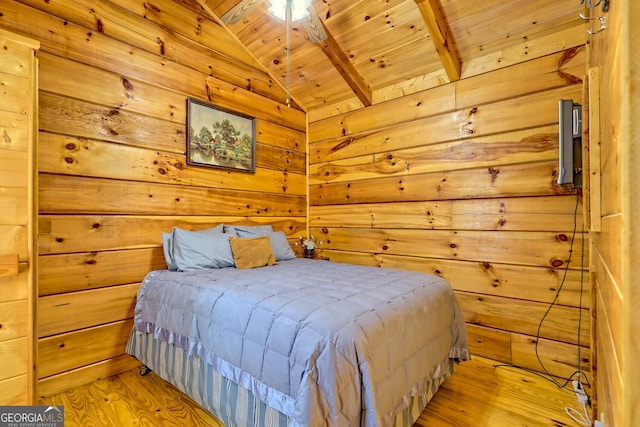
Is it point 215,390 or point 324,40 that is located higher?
point 324,40

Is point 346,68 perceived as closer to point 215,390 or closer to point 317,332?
point 317,332

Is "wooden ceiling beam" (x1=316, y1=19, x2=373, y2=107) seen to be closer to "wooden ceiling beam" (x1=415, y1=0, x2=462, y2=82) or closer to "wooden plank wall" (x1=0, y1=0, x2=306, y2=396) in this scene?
"wooden ceiling beam" (x1=415, y1=0, x2=462, y2=82)

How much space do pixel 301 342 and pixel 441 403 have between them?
117cm

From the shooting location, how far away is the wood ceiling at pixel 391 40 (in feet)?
7.04

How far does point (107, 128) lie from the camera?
2172 millimetres

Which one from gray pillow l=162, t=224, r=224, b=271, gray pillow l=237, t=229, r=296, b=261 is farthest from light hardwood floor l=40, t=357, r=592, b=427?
gray pillow l=237, t=229, r=296, b=261

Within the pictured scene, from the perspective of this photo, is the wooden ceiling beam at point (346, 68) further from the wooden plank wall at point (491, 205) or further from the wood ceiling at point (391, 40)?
the wooden plank wall at point (491, 205)

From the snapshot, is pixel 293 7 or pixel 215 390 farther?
pixel 293 7

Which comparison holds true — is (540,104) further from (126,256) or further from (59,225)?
(59,225)

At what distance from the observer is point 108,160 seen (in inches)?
85.7

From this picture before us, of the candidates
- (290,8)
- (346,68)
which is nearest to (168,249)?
(290,8)

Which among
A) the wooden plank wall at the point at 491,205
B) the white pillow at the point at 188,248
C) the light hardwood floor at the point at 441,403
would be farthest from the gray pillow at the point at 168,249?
the wooden plank wall at the point at 491,205

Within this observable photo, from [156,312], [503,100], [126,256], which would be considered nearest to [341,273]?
[156,312]

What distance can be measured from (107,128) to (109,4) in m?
0.90
